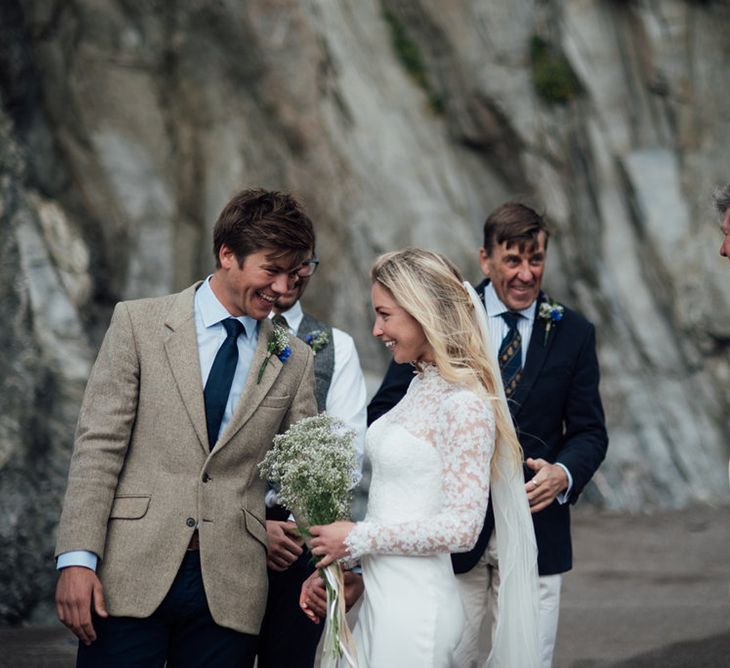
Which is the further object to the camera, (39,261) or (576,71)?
(576,71)

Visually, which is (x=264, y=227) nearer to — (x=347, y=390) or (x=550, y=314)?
(x=347, y=390)

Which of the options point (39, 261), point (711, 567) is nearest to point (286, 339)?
point (39, 261)

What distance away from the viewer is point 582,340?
5000 mm

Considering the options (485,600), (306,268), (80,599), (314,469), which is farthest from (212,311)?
(485,600)

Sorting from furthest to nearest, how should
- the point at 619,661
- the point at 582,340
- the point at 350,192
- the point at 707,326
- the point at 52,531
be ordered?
the point at 350,192 → the point at 707,326 → the point at 52,531 → the point at 619,661 → the point at 582,340

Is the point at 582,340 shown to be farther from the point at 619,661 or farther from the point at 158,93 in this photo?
the point at 158,93

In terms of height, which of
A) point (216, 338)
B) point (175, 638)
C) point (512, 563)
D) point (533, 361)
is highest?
point (216, 338)

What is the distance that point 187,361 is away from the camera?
3684 millimetres

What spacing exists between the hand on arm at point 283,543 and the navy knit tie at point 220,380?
22.5 inches

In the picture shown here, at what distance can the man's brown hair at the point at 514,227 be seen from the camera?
497 centimetres

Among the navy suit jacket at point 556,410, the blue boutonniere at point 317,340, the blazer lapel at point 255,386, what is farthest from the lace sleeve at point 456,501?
the blue boutonniere at point 317,340

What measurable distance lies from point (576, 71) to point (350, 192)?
10.5 feet

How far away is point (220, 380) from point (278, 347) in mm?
270

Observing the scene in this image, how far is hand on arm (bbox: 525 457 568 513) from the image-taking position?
175 inches
